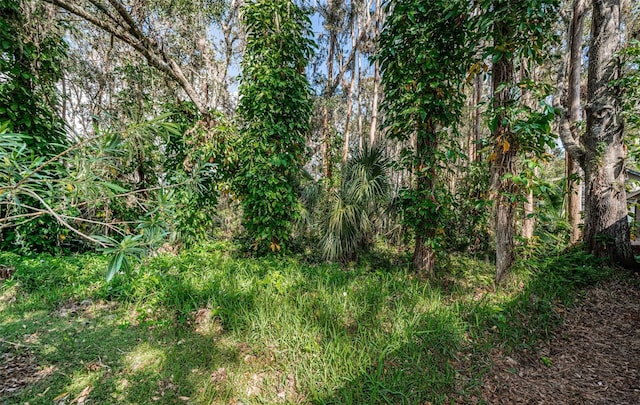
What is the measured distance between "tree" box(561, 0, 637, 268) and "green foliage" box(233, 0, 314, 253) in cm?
421

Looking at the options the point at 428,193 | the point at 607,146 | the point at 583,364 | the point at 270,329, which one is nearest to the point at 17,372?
the point at 270,329

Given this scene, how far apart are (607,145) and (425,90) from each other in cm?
257

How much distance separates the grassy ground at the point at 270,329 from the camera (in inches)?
81.7

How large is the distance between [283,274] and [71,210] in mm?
2479

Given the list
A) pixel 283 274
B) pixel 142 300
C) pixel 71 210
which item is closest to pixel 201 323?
pixel 142 300

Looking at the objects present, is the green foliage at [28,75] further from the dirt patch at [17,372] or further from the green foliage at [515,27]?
the green foliage at [515,27]

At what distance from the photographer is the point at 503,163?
3314mm

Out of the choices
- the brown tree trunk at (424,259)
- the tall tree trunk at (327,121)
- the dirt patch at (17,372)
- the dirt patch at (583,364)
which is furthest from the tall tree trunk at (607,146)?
the dirt patch at (17,372)

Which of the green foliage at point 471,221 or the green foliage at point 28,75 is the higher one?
the green foliage at point 28,75

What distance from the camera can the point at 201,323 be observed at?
9.17ft

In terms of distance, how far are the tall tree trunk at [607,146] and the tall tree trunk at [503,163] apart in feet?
4.52

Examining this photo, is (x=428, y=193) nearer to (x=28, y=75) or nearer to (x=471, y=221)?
(x=471, y=221)

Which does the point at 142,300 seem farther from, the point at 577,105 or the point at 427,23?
the point at 577,105

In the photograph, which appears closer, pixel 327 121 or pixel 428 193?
pixel 428 193
